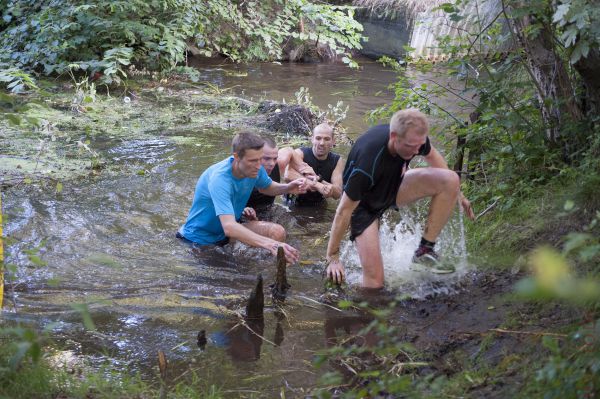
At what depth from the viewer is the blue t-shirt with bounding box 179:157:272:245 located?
682cm

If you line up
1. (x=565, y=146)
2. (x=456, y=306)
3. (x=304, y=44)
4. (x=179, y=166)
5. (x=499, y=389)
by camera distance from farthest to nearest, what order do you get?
(x=304, y=44)
(x=179, y=166)
(x=565, y=146)
(x=456, y=306)
(x=499, y=389)

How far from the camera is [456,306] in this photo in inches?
225

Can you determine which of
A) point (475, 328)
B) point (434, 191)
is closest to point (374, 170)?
point (434, 191)

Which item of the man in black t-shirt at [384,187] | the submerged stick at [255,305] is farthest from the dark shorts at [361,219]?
the submerged stick at [255,305]

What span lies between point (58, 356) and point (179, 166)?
236 inches

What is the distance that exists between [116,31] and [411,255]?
12.0 m

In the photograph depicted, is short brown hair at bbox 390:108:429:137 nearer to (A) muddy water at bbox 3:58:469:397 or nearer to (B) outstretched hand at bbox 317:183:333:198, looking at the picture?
(A) muddy water at bbox 3:58:469:397

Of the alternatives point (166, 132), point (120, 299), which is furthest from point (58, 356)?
point (166, 132)

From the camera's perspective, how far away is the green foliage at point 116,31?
15.8m

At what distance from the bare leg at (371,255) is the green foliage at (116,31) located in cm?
1026

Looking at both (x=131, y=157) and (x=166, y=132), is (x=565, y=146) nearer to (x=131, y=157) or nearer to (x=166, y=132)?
(x=131, y=157)

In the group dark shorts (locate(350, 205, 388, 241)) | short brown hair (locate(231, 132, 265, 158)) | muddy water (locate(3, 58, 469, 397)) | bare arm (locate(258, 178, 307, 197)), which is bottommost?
muddy water (locate(3, 58, 469, 397))

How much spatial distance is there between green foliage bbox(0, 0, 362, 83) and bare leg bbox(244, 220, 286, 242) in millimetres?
8568

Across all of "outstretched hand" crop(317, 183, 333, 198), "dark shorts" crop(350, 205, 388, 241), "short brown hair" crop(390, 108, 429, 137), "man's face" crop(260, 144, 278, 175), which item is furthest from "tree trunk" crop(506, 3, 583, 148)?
"man's face" crop(260, 144, 278, 175)
